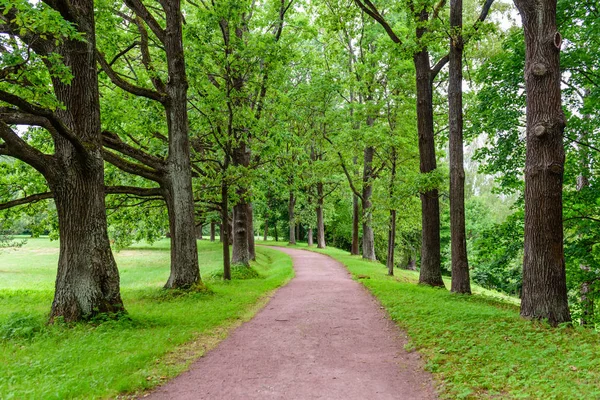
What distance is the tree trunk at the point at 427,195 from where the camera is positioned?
41.1 ft

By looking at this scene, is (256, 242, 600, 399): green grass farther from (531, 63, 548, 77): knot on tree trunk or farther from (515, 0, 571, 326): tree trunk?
(531, 63, 548, 77): knot on tree trunk

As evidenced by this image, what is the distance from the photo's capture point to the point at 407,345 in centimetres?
629

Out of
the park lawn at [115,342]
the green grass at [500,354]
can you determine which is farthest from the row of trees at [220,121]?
the green grass at [500,354]

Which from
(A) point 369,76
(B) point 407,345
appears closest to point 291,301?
(B) point 407,345

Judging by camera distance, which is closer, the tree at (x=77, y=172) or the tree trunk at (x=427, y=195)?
the tree at (x=77, y=172)

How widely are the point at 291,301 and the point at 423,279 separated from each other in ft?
16.6

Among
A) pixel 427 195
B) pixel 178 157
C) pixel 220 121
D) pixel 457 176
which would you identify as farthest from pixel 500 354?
pixel 220 121

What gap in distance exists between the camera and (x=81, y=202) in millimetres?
7617

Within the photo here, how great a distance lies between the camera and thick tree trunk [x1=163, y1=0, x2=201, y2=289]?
11133 millimetres

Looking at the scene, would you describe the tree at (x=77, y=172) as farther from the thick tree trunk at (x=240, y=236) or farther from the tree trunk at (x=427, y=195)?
the tree trunk at (x=427, y=195)

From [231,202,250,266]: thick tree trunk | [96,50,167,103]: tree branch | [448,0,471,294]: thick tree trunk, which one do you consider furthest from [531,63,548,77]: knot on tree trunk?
[231,202,250,266]: thick tree trunk

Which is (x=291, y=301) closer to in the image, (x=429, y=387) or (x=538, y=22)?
(x=429, y=387)

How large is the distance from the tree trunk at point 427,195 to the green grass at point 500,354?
4.33 metres

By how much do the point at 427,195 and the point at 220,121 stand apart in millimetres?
7691
